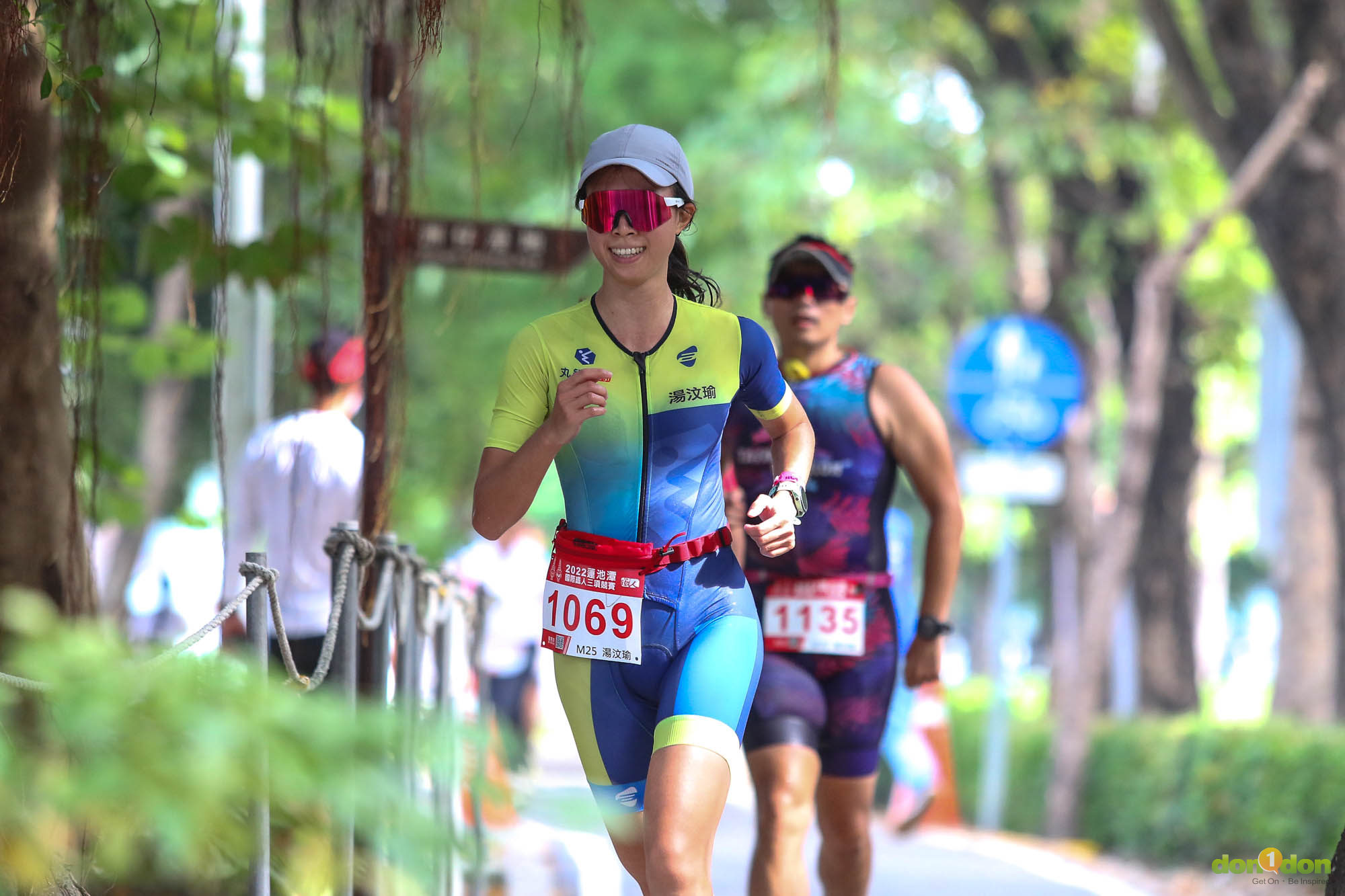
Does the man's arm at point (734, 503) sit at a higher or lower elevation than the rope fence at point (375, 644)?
higher

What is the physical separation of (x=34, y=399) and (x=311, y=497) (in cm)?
203

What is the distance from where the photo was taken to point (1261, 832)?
973 centimetres

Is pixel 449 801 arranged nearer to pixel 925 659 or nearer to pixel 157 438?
pixel 925 659

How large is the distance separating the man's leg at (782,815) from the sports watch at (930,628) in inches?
23.0

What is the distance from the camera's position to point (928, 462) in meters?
5.26

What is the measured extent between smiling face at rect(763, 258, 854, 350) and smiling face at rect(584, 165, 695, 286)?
1485 mm

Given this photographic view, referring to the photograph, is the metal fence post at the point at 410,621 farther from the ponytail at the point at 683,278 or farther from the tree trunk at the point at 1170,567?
the tree trunk at the point at 1170,567

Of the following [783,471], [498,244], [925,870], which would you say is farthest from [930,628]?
[925,870]

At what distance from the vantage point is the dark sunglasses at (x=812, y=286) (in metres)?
5.28

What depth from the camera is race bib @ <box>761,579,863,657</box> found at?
16.9 ft

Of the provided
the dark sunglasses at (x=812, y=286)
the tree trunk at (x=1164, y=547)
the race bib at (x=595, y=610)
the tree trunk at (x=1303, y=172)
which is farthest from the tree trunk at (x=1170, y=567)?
the race bib at (x=595, y=610)

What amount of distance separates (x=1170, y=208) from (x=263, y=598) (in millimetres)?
14511

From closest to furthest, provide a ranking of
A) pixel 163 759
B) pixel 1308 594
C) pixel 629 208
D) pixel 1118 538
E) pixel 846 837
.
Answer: pixel 163 759
pixel 629 208
pixel 846 837
pixel 1118 538
pixel 1308 594

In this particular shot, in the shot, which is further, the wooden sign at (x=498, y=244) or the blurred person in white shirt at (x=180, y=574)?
the blurred person in white shirt at (x=180, y=574)
